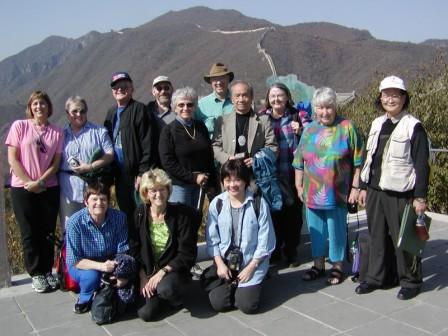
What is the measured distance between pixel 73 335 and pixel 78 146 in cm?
169

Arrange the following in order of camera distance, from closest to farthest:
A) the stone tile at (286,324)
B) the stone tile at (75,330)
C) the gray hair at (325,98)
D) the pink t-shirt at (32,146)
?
the stone tile at (286,324) < the stone tile at (75,330) < the gray hair at (325,98) < the pink t-shirt at (32,146)

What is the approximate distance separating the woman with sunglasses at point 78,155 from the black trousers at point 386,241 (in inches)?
94.6

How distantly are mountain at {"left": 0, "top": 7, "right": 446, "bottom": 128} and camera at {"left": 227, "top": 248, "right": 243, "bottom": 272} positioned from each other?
39.2m

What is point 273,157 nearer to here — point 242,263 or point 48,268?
point 242,263

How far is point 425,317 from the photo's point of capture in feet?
12.4

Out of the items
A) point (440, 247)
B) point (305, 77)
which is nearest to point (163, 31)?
point (305, 77)

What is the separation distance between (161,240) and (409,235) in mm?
1999

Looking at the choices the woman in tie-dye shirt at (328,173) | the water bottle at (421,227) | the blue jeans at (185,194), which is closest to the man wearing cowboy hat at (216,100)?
the blue jeans at (185,194)

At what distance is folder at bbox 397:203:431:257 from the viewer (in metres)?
4.07

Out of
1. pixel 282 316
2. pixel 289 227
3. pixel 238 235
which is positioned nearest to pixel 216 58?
pixel 289 227

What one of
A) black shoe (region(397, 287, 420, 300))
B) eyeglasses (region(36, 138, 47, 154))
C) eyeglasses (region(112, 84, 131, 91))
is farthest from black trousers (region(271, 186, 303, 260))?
eyeglasses (region(36, 138, 47, 154))

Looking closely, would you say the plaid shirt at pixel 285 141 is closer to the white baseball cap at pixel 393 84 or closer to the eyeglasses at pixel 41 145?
the white baseball cap at pixel 393 84

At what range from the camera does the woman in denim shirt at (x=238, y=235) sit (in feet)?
13.8

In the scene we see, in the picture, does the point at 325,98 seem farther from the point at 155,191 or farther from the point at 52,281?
the point at 52,281
